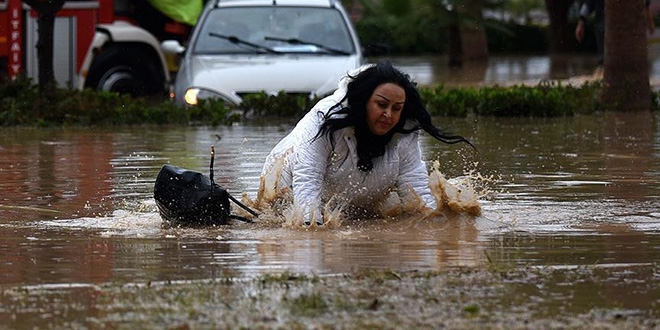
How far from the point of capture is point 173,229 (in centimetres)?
842

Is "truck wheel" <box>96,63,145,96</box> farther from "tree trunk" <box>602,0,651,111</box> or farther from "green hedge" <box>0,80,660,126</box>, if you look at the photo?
"tree trunk" <box>602,0,651,111</box>

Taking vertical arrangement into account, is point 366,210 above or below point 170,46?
below

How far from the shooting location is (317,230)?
8.28m

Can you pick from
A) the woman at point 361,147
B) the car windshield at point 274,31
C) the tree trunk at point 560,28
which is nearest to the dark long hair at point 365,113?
the woman at point 361,147

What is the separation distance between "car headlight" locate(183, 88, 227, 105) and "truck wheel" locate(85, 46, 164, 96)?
319 centimetres

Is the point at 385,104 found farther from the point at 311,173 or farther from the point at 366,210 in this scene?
the point at 366,210

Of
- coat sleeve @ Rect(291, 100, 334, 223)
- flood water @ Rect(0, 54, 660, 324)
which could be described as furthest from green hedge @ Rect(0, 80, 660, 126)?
coat sleeve @ Rect(291, 100, 334, 223)

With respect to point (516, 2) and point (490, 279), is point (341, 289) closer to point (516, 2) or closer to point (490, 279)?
point (490, 279)

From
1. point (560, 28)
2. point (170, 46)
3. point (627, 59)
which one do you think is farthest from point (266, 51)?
point (560, 28)

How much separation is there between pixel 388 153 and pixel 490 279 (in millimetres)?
2075

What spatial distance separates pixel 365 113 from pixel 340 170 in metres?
0.45

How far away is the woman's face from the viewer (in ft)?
26.6

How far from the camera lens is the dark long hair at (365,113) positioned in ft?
26.8

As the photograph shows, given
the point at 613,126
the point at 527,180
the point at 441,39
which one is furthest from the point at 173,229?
the point at 441,39
